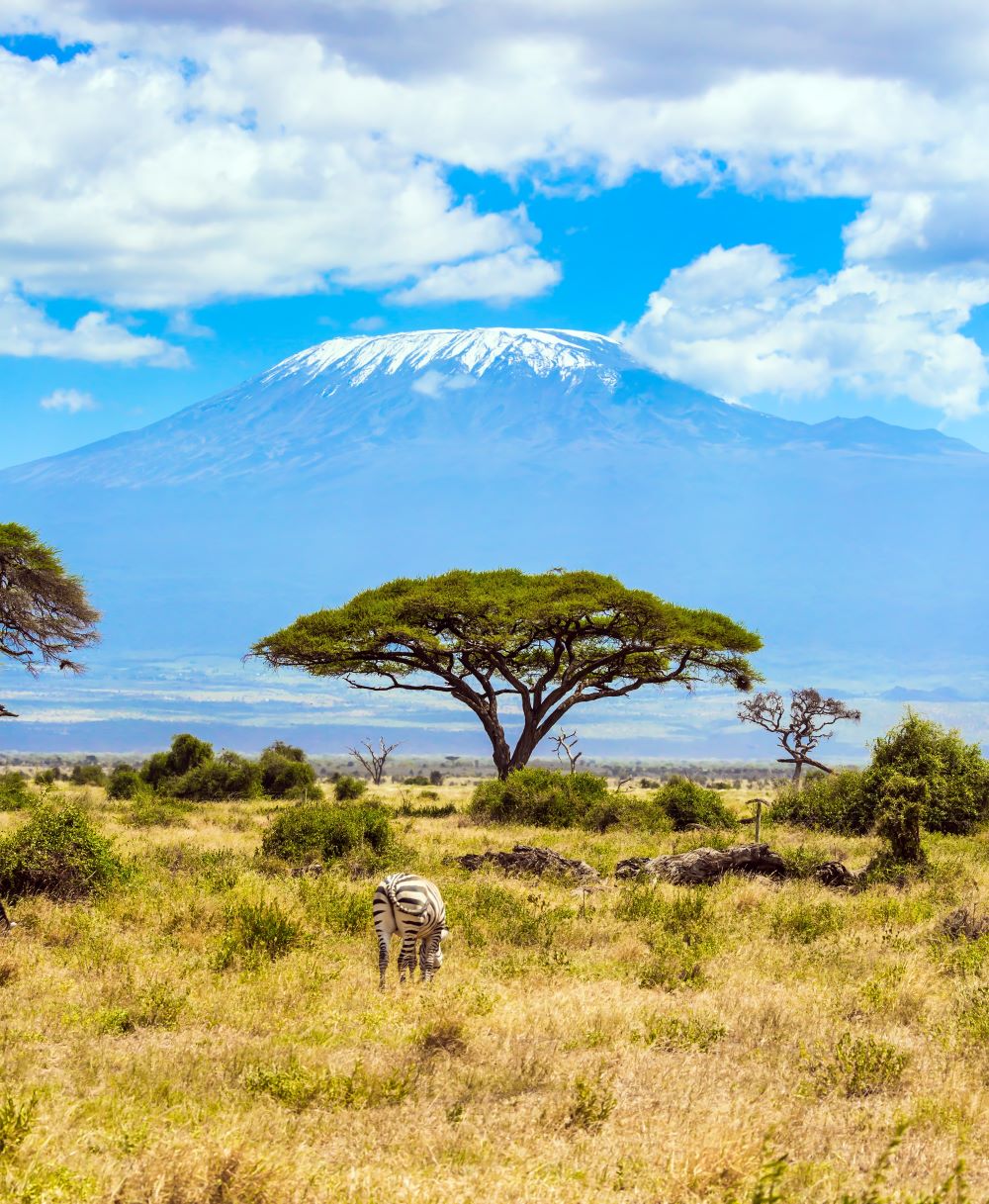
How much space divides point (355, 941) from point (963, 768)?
2094 cm

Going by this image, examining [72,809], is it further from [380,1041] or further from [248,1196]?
[248,1196]

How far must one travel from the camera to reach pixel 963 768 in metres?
30.8

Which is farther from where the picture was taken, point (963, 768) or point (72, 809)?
point (963, 768)

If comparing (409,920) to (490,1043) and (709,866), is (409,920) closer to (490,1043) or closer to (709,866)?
(490,1043)

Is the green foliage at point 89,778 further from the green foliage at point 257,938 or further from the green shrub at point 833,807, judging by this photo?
the green foliage at point 257,938

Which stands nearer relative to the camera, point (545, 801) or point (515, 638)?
point (545, 801)

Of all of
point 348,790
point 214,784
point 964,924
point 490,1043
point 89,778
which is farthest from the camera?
point 89,778

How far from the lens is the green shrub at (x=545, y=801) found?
110 feet

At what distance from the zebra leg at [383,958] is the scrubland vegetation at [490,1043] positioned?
A: 0.75ft

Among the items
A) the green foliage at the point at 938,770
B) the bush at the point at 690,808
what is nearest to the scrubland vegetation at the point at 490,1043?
the green foliage at the point at 938,770

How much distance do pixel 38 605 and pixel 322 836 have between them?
874 inches

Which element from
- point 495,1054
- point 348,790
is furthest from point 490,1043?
point 348,790

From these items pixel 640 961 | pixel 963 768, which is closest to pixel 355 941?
pixel 640 961

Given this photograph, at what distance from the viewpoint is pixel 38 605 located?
42031 mm
